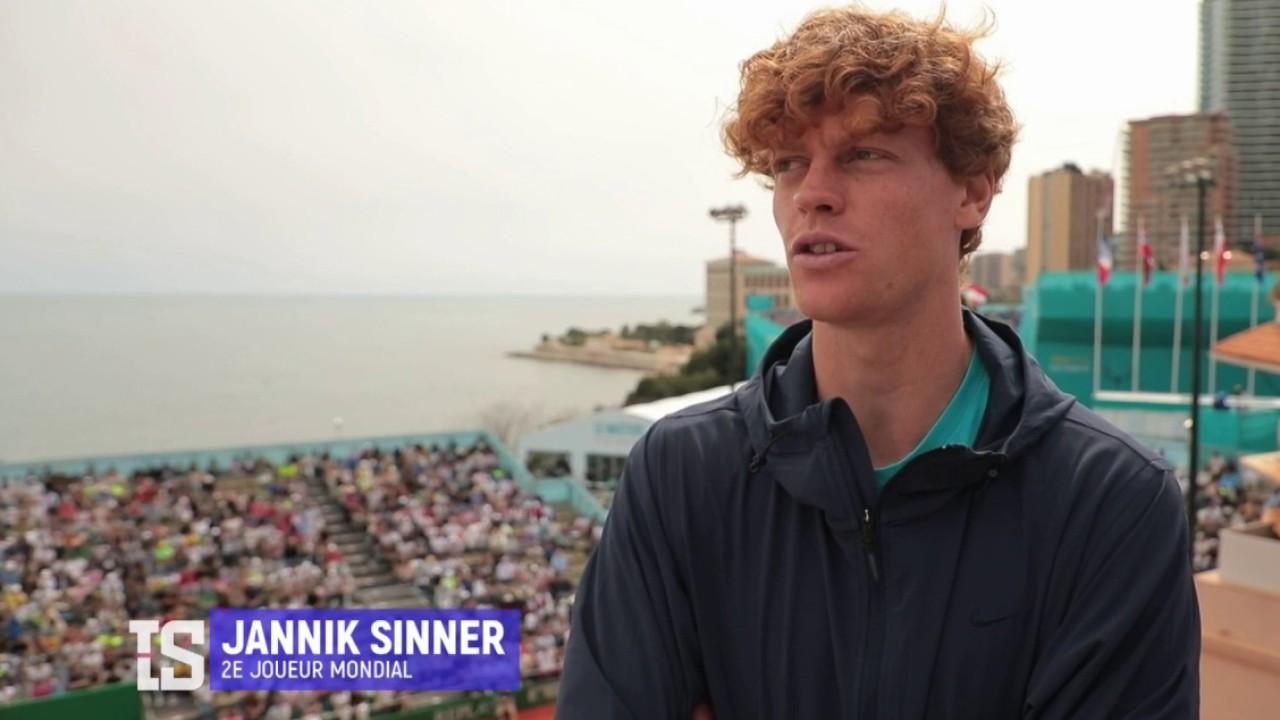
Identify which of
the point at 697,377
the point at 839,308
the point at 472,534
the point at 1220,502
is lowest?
the point at 697,377

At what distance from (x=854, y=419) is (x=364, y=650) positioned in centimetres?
966

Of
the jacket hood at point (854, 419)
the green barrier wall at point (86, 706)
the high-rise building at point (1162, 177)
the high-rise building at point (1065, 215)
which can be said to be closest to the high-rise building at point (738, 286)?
the high-rise building at point (1065, 215)

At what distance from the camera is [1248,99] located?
44.6 m

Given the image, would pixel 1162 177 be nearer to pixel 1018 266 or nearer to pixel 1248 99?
pixel 1248 99

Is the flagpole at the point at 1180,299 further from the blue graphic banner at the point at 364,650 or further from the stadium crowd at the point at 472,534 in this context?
the blue graphic banner at the point at 364,650

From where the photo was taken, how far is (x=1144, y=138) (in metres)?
45.2

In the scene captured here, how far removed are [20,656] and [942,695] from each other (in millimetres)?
12440

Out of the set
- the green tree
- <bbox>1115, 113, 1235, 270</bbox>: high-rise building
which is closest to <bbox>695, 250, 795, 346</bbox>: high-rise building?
the green tree

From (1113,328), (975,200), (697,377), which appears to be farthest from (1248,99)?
(975,200)

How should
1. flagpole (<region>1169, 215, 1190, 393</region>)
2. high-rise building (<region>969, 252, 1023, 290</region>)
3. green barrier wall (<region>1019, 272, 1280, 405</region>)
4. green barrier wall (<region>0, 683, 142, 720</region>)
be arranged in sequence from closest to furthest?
green barrier wall (<region>0, 683, 142, 720</region>) < flagpole (<region>1169, 215, 1190, 393</region>) < green barrier wall (<region>1019, 272, 1280, 405</region>) < high-rise building (<region>969, 252, 1023, 290</region>)

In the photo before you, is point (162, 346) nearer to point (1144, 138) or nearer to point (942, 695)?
point (1144, 138)

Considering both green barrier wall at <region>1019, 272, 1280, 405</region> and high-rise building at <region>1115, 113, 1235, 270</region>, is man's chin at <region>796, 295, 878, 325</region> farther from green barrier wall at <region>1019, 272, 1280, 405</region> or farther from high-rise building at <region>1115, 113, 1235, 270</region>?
high-rise building at <region>1115, 113, 1235, 270</region>

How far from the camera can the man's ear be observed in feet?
4.20

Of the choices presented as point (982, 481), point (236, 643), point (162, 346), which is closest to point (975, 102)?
point (982, 481)
